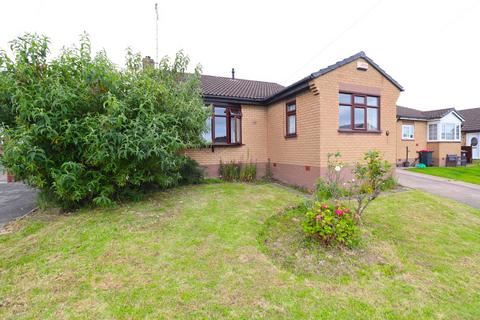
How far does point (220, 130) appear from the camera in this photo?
1007 centimetres

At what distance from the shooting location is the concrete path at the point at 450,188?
7.28 m

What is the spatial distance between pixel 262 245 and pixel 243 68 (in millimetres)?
17341

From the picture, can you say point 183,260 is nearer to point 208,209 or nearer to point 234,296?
point 234,296

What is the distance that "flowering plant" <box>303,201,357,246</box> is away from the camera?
3.66m

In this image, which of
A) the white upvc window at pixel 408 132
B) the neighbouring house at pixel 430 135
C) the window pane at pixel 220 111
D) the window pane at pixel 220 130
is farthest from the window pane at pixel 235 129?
the white upvc window at pixel 408 132

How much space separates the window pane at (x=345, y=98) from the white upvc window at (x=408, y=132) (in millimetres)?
12001

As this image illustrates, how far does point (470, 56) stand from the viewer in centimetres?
1062

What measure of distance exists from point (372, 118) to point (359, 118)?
718 millimetres

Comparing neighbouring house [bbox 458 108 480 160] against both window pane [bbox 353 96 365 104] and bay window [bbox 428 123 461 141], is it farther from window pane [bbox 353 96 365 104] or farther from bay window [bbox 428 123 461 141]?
window pane [bbox 353 96 365 104]

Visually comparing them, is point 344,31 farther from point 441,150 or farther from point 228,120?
point 441,150

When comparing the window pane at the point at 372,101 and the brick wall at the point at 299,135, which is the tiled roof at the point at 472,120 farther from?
the brick wall at the point at 299,135

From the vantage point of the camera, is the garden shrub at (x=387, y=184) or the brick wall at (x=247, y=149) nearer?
the garden shrub at (x=387, y=184)

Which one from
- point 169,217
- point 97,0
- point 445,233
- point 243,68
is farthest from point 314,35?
point 169,217

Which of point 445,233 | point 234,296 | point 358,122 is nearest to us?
point 234,296
